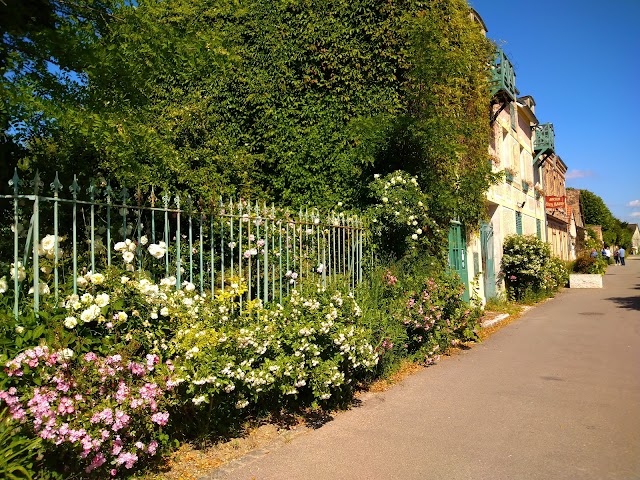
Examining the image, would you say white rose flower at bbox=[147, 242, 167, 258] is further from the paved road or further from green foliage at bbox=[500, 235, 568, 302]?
green foliage at bbox=[500, 235, 568, 302]

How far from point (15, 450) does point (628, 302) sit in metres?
16.8

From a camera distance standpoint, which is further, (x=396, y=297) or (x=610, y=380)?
(x=396, y=297)

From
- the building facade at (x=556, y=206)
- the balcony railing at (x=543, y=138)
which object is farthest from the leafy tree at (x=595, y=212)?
the balcony railing at (x=543, y=138)

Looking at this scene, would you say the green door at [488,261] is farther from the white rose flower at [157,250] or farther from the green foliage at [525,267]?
the white rose flower at [157,250]

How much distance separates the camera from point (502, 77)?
14141mm

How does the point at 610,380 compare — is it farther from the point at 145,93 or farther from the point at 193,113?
the point at 193,113

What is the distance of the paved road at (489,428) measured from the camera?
12.7 ft

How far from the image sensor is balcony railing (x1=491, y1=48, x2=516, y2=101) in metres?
13.9

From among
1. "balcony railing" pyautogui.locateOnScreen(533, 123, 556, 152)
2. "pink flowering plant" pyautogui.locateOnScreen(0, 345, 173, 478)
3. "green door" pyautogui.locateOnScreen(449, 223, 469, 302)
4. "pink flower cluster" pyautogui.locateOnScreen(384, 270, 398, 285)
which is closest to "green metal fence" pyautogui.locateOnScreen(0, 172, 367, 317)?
"pink flower cluster" pyautogui.locateOnScreen(384, 270, 398, 285)

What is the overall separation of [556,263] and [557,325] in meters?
8.65

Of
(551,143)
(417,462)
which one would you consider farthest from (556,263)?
(417,462)

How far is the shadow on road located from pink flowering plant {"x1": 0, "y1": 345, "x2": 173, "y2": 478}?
47.3 feet

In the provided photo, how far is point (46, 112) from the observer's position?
428 centimetres

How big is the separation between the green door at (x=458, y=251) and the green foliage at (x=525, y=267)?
415 centimetres
